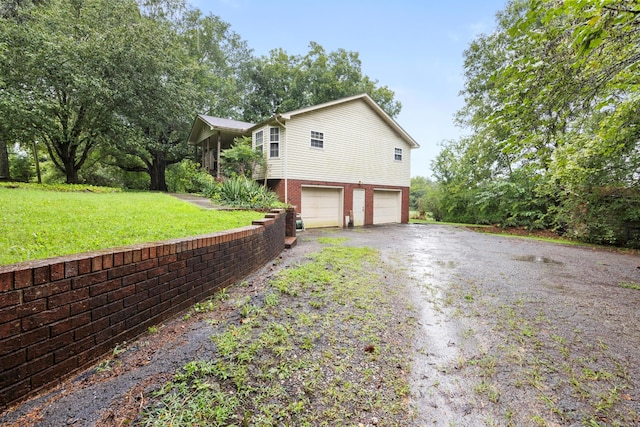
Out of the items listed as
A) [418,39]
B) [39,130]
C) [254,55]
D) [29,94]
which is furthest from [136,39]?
[254,55]

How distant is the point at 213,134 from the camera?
52.7 ft

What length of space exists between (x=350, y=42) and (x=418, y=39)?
13740mm

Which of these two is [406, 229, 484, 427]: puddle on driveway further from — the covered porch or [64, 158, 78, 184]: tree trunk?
[64, 158, 78, 184]: tree trunk

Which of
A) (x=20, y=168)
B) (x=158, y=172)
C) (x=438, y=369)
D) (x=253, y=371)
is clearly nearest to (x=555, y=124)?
(x=438, y=369)

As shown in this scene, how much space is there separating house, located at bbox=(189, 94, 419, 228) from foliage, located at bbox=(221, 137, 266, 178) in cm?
39

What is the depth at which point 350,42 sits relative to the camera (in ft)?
84.4

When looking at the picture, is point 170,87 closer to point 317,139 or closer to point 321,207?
point 317,139

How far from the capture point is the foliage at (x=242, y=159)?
1191cm

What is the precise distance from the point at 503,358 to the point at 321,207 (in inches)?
433

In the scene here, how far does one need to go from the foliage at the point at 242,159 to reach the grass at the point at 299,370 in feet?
30.7

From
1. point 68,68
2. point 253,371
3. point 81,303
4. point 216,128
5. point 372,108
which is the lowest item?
point 253,371

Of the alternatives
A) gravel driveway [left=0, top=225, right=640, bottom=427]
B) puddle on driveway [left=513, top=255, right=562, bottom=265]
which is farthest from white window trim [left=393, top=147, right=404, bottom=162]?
gravel driveway [left=0, top=225, right=640, bottom=427]

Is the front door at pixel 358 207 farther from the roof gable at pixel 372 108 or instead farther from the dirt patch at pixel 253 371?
the dirt patch at pixel 253 371

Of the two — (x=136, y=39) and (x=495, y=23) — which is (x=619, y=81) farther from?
(x=136, y=39)
